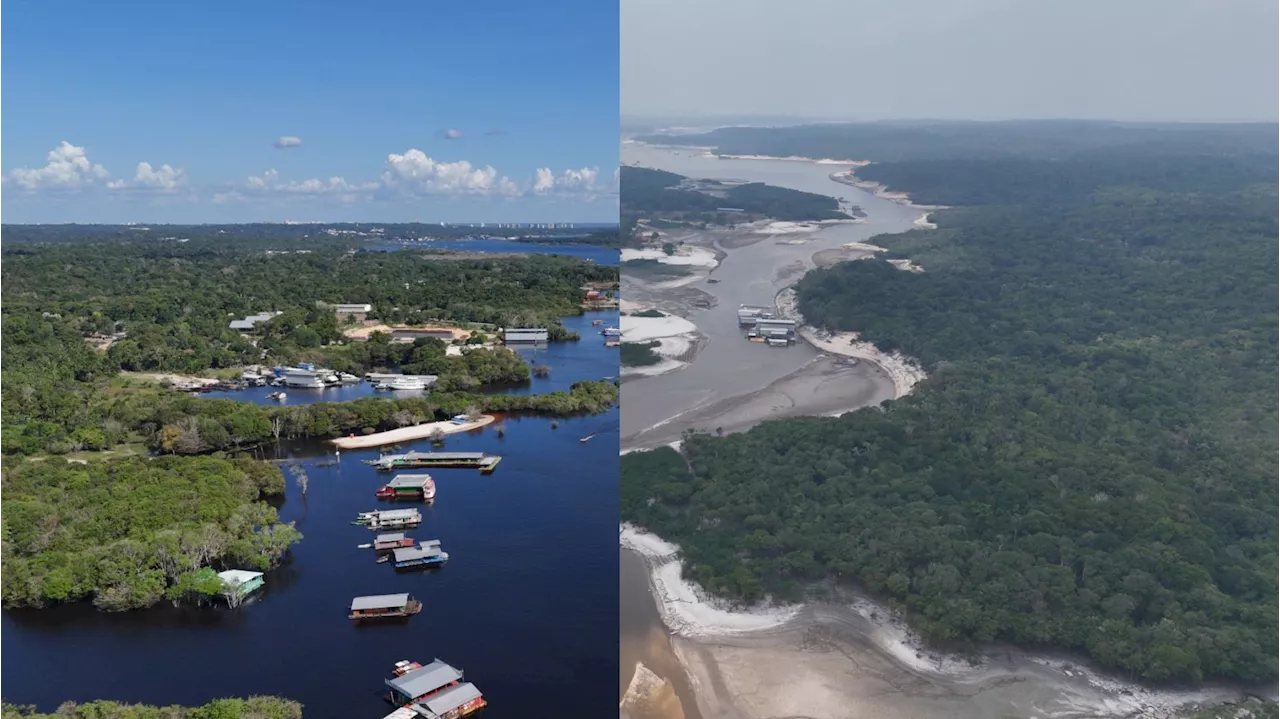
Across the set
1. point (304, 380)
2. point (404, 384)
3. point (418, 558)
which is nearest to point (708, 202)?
point (418, 558)

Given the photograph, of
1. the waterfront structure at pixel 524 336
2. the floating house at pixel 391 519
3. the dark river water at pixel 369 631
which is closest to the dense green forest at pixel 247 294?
the waterfront structure at pixel 524 336

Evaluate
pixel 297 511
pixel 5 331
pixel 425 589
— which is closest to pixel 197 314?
pixel 5 331

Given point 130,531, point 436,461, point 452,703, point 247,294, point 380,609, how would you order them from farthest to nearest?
point 247,294, point 436,461, point 130,531, point 380,609, point 452,703

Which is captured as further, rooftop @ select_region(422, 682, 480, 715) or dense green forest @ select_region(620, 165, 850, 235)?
rooftop @ select_region(422, 682, 480, 715)

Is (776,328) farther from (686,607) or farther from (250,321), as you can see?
(250,321)

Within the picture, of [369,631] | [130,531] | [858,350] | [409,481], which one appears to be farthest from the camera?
[409,481]

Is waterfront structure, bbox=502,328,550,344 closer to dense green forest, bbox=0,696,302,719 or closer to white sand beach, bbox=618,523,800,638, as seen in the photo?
dense green forest, bbox=0,696,302,719

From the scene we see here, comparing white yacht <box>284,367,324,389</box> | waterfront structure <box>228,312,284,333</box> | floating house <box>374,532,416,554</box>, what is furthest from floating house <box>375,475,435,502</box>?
waterfront structure <box>228,312,284,333</box>
